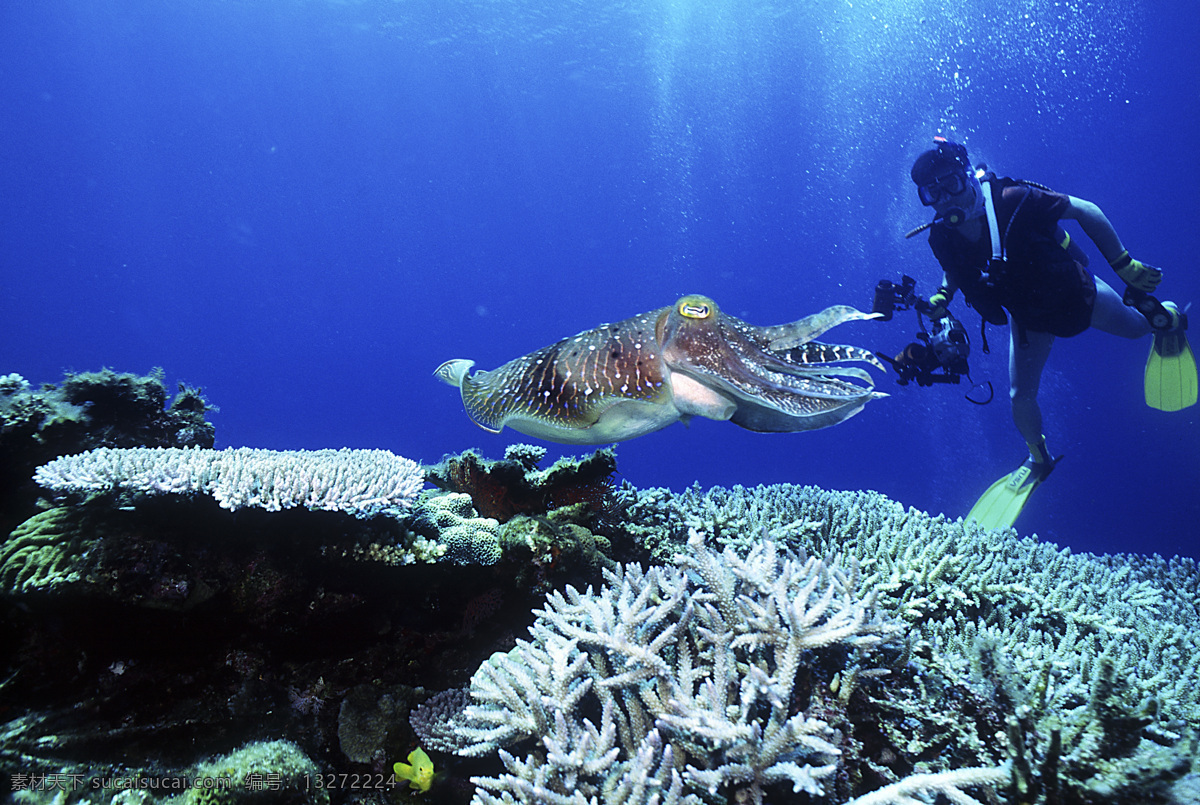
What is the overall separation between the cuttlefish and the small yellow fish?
1907 mm

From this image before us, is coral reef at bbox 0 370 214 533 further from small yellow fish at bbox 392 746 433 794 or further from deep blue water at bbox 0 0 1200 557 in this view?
deep blue water at bbox 0 0 1200 557

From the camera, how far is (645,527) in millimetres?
4328

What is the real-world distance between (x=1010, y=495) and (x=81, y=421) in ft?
39.3

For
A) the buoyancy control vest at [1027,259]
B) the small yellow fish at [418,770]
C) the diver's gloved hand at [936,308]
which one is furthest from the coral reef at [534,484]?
the buoyancy control vest at [1027,259]

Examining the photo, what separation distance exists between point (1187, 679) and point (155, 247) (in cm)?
11539

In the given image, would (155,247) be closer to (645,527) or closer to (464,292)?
(464,292)

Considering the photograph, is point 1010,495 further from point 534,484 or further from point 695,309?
point 534,484

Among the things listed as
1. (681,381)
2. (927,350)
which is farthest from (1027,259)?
(681,381)

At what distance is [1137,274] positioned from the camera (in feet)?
20.4

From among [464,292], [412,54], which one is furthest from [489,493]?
[464,292]

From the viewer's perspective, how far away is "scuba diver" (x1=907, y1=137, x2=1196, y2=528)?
21.6 ft

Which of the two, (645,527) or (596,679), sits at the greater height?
(645,527)

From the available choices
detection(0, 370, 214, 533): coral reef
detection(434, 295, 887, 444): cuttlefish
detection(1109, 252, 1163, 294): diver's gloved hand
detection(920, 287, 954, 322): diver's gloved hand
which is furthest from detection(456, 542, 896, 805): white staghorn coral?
detection(1109, 252, 1163, 294): diver's gloved hand

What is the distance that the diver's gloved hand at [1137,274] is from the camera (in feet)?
20.3
